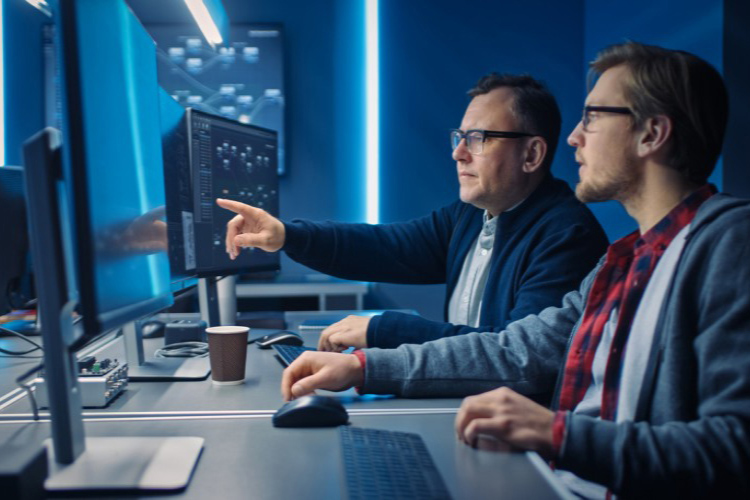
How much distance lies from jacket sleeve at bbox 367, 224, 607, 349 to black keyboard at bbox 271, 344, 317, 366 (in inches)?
6.9

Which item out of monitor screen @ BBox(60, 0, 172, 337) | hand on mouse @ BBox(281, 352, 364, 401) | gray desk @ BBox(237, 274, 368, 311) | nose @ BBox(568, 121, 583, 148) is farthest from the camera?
gray desk @ BBox(237, 274, 368, 311)

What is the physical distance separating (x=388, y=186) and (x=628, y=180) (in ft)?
7.63

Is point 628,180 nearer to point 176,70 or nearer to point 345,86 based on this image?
point 345,86

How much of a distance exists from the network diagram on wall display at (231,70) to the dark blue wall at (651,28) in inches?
66.1

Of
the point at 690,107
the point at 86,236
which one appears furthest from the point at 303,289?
the point at 86,236

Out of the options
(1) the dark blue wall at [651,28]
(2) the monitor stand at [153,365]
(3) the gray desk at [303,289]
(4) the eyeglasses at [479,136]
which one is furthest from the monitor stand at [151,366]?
(1) the dark blue wall at [651,28]

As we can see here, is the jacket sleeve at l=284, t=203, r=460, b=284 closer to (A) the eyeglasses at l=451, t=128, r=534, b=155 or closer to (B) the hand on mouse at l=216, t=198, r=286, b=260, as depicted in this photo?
(B) the hand on mouse at l=216, t=198, r=286, b=260

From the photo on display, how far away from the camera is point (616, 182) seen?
121 centimetres

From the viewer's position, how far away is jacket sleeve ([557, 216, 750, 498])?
0.79 meters

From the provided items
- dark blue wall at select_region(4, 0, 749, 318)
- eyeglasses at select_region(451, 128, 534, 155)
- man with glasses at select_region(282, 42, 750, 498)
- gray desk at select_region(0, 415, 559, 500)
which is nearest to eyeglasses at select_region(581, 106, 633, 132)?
man with glasses at select_region(282, 42, 750, 498)

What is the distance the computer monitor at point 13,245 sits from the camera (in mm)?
1593

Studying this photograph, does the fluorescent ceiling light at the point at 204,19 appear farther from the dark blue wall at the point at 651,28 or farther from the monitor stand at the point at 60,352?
the dark blue wall at the point at 651,28

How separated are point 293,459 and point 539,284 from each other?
82cm

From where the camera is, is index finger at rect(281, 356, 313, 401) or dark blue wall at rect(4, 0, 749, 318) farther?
dark blue wall at rect(4, 0, 749, 318)
